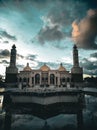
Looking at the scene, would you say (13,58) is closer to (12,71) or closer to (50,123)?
(12,71)

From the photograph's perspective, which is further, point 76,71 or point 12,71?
point 76,71

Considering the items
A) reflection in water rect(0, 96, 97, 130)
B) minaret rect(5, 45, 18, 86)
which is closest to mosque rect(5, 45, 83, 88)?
minaret rect(5, 45, 18, 86)

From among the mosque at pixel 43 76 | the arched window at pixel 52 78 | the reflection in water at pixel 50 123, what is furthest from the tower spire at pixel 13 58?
the reflection in water at pixel 50 123

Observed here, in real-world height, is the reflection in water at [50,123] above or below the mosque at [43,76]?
below

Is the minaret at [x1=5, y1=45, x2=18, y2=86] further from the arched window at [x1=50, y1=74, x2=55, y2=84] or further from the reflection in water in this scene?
the reflection in water

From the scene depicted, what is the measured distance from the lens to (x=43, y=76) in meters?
83.4

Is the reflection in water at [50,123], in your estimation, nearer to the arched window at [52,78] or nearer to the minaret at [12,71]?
the arched window at [52,78]

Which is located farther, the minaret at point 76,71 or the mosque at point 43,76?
the minaret at point 76,71

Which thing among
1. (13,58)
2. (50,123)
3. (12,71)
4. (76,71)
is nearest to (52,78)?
(76,71)

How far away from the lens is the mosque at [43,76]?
8256cm

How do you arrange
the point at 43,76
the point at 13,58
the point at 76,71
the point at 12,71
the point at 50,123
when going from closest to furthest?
the point at 50,123 → the point at 43,76 → the point at 12,71 → the point at 13,58 → the point at 76,71

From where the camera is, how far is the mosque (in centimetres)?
8256

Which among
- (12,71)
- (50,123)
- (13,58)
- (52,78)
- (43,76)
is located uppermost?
(13,58)

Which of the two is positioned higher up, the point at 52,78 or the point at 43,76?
the point at 43,76
